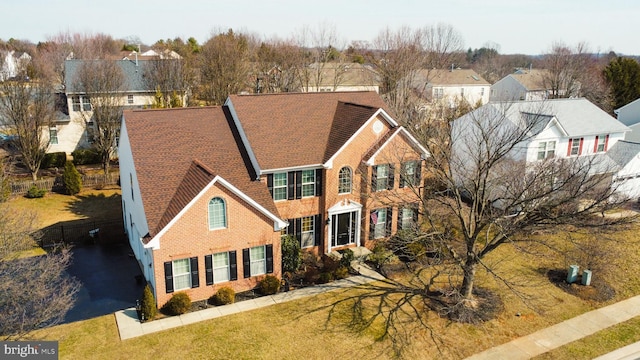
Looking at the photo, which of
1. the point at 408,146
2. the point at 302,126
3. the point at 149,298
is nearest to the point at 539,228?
the point at 408,146

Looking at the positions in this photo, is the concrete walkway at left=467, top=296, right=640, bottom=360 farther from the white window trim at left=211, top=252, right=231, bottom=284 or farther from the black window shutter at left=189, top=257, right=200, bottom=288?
the black window shutter at left=189, top=257, right=200, bottom=288

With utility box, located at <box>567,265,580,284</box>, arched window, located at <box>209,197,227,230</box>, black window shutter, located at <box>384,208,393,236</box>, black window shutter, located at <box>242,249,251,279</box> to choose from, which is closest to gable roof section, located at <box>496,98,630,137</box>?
black window shutter, located at <box>384,208,393,236</box>

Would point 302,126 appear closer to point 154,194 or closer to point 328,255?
point 328,255

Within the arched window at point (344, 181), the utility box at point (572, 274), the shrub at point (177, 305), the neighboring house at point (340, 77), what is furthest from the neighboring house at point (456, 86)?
the shrub at point (177, 305)

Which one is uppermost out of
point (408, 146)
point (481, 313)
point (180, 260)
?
point (408, 146)

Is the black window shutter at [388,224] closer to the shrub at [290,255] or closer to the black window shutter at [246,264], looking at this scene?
the shrub at [290,255]

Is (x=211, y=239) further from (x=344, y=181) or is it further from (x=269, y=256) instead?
(x=344, y=181)

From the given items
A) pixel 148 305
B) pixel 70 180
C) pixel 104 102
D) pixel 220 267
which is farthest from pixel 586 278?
pixel 104 102

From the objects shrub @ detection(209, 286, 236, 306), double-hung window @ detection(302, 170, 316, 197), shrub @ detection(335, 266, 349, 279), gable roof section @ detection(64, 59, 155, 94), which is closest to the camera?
shrub @ detection(209, 286, 236, 306)
